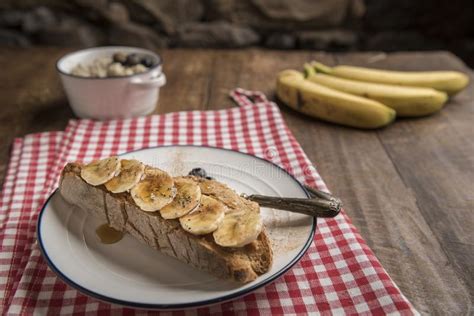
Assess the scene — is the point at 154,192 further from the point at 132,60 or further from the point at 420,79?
the point at 420,79

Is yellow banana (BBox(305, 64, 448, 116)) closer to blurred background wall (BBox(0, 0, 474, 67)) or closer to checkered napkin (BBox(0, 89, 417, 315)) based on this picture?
checkered napkin (BBox(0, 89, 417, 315))

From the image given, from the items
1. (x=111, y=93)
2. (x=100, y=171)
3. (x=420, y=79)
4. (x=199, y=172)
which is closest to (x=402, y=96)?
(x=420, y=79)

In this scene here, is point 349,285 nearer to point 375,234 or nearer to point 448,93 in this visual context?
point 375,234

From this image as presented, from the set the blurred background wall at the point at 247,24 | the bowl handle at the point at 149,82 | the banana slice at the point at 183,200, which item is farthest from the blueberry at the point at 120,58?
the blurred background wall at the point at 247,24

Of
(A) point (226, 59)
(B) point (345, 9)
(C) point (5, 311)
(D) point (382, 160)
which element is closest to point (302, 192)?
(D) point (382, 160)

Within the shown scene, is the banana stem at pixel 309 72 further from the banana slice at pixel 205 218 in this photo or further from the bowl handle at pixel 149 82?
the banana slice at pixel 205 218

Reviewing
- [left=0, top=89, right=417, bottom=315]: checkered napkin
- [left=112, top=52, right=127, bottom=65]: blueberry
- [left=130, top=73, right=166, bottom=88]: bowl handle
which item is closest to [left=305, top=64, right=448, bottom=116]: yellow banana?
[left=0, top=89, right=417, bottom=315]: checkered napkin
